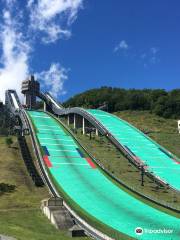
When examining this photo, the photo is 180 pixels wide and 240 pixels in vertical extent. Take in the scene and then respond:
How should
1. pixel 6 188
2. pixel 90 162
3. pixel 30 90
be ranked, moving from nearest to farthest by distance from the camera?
pixel 6 188 < pixel 90 162 < pixel 30 90

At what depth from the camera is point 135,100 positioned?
561 feet

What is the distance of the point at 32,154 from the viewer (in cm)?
7500

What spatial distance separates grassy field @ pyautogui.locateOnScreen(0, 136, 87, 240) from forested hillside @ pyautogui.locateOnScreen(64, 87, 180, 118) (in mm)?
81152

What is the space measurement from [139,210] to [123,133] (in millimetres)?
47303

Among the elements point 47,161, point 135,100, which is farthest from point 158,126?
point 47,161

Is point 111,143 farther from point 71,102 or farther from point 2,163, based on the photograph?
point 71,102

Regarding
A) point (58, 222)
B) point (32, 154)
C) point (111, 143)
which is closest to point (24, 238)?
point (58, 222)

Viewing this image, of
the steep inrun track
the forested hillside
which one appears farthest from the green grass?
the steep inrun track

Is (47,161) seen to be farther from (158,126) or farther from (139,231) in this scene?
(158,126)

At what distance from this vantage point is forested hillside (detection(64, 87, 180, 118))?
515ft

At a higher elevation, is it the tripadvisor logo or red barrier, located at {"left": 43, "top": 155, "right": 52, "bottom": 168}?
red barrier, located at {"left": 43, "top": 155, "right": 52, "bottom": 168}

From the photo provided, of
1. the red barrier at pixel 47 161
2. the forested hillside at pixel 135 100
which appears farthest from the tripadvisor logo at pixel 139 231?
the forested hillside at pixel 135 100

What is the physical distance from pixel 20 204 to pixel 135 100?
123 metres

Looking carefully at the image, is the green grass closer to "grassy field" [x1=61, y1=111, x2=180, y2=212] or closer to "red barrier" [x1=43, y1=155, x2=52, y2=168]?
"grassy field" [x1=61, y1=111, x2=180, y2=212]
